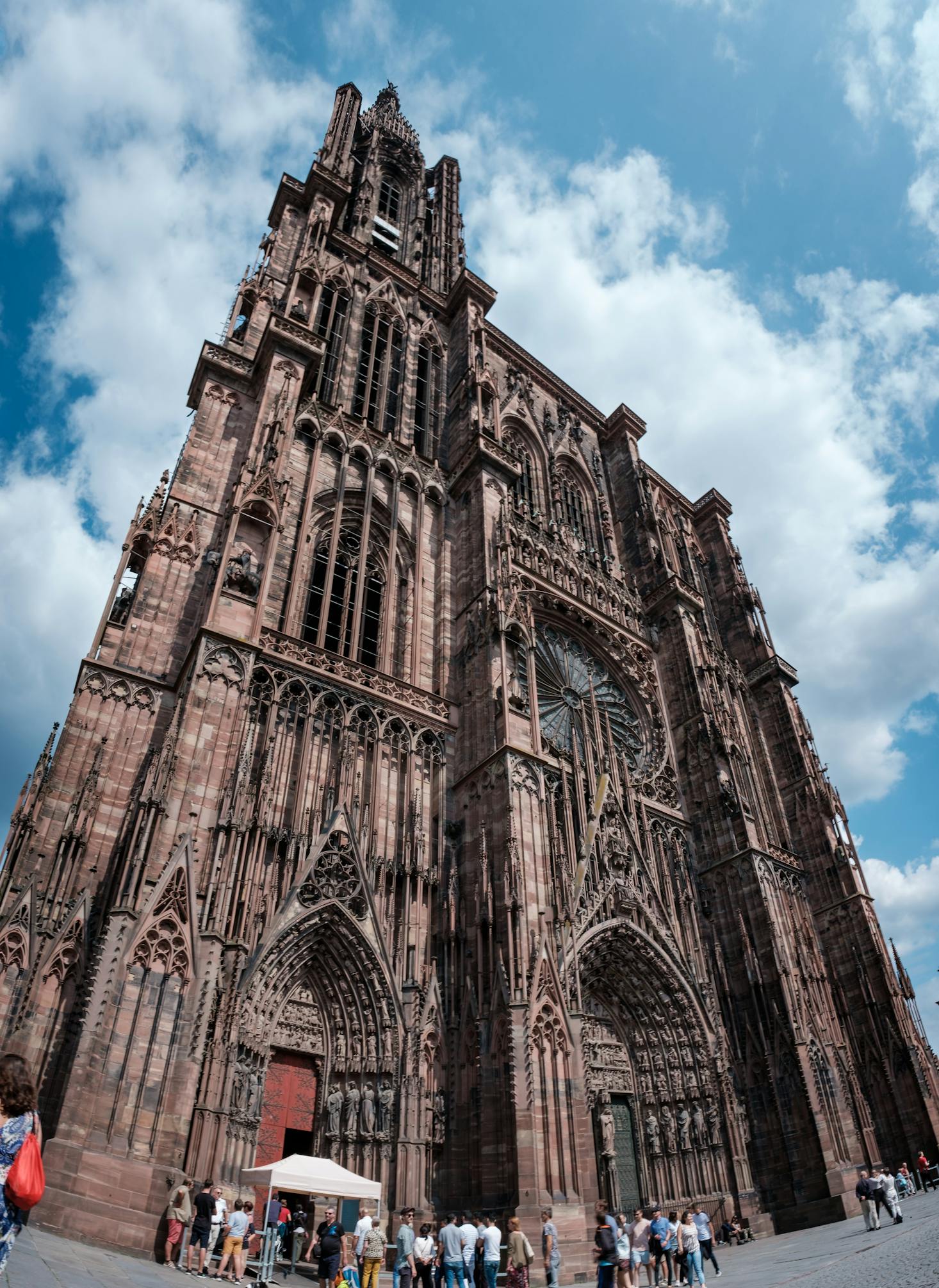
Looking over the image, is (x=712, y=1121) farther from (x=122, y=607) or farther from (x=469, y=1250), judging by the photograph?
(x=122, y=607)

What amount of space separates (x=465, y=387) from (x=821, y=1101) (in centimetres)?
2296

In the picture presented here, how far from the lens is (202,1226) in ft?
31.4

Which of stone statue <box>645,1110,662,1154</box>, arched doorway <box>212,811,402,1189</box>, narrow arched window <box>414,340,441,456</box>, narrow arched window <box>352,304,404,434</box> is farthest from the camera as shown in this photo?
narrow arched window <box>414,340,441,456</box>

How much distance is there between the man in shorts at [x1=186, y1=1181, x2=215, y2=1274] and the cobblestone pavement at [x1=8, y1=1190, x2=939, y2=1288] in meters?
0.57

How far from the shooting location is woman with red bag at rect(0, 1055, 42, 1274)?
11.3 feet

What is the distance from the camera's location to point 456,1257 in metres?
9.79

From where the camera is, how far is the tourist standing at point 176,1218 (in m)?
9.48

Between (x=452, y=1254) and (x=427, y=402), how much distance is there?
24047 millimetres

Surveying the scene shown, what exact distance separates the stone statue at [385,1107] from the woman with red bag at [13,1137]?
36.0 ft

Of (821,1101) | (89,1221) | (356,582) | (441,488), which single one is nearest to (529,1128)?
(89,1221)

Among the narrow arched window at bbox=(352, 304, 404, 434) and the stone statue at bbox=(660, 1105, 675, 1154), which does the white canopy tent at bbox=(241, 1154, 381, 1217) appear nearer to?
the stone statue at bbox=(660, 1105, 675, 1154)

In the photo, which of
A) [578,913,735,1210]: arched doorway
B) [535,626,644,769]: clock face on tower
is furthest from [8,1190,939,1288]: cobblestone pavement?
[535,626,644,769]: clock face on tower

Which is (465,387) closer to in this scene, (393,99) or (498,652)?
(498,652)

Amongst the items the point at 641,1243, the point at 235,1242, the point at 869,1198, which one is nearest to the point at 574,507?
the point at 869,1198
